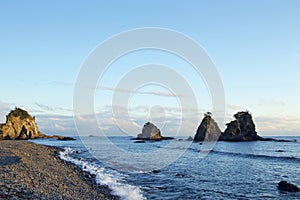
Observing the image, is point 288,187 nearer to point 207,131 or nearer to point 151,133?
point 207,131

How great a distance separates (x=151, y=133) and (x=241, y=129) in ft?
218

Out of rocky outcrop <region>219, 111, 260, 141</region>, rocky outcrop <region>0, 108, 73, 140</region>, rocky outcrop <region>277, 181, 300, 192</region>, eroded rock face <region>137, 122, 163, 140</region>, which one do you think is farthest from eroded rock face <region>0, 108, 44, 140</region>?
rocky outcrop <region>277, 181, 300, 192</region>

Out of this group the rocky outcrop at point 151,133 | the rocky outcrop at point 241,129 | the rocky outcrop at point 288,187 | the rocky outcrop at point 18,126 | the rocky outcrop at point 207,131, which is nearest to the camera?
the rocky outcrop at point 288,187

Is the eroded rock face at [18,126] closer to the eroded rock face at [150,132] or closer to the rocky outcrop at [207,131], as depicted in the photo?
the eroded rock face at [150,132]

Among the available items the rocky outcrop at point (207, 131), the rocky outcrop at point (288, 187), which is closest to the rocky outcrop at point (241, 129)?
the rocky outcrop at point (207, 131)

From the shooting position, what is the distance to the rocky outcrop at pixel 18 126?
130250 mm

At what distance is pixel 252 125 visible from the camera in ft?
413

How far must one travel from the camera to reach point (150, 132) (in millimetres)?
180875

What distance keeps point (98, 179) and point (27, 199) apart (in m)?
10.8

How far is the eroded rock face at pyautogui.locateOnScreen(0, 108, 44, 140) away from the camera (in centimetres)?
13050

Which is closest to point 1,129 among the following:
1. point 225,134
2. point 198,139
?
point 198,139

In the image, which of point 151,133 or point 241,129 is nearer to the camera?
point 241,129

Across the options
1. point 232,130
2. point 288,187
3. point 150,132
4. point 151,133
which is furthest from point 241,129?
point 288,187

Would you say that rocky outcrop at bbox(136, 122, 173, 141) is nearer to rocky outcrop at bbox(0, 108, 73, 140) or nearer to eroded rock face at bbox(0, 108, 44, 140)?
rocky outcrop at bbox(0, 108, 73, 140)
